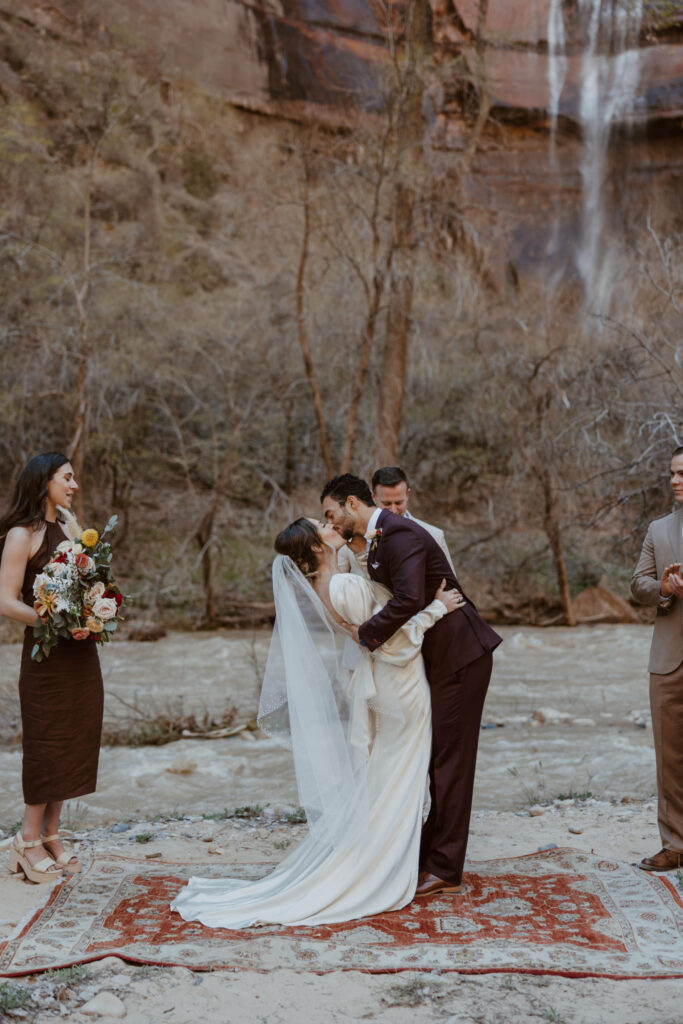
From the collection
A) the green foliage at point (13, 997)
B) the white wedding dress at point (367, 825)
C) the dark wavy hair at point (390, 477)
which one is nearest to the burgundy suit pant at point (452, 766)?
the white wedding dress at point (367, 825)

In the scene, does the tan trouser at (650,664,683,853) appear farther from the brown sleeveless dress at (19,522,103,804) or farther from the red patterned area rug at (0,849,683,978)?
the brown sleeveless dress at (19,522,103,804)

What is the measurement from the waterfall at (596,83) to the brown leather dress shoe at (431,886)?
27683mm

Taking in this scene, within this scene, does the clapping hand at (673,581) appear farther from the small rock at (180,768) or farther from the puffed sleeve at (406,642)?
the small rock at (180,768)

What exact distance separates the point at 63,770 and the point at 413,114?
13.8 meters

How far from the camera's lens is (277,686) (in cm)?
487

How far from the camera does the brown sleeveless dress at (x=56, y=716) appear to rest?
5047mm

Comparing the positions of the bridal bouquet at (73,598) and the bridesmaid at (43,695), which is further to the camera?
the bridesmaid at (43,695)

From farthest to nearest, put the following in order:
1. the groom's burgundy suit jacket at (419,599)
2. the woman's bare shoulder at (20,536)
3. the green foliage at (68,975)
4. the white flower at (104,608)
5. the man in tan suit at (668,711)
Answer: the man in tan suit at (668,711)
the woman's bare shoulder at (20,536)
the white flower at (104,608)
the groom's burgundy suit jacket at (419,599)
the green foliage at (68,975)

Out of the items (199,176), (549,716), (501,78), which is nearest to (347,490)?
(549,716)

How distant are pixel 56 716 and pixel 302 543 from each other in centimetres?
161

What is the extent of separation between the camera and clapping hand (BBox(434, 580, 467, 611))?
4832 mm

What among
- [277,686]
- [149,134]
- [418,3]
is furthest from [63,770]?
[149,134]

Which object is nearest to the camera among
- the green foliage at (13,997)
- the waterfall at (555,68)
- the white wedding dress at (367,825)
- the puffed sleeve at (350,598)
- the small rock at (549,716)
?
the green foliage at (13,997)

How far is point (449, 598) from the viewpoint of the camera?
4.83 m
